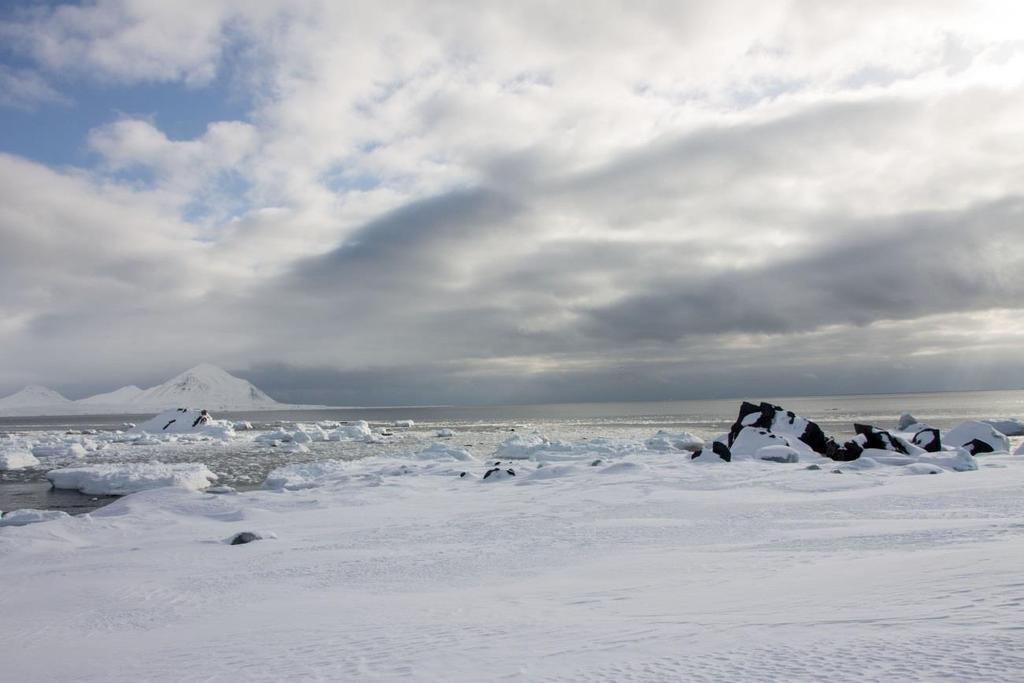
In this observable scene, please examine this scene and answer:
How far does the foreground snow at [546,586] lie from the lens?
3.87 m

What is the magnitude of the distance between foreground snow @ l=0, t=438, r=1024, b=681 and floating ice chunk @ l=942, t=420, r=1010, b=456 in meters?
13.8

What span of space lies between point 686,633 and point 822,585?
1.85 metres

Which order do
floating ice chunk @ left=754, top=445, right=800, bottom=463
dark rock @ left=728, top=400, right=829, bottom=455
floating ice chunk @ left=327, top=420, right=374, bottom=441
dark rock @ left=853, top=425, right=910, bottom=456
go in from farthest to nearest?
floating ice chunk @ left=327, top=420, right=374, bottom=441 < dark rock @ left=728, top=400, right=829, bottom=455 < dark rock @ left=853, top=425, right=910, bottom=456 < floating ice chunk @ left=754, top=445, right=800, bottom=463

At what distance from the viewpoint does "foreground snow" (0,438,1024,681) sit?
387cm

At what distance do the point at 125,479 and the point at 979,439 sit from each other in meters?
36.1

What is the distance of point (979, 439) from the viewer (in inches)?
1081

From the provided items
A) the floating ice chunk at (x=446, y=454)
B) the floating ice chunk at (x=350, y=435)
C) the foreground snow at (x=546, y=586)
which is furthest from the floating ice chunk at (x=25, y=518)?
the floating ice chunk at (x=350, y=435)

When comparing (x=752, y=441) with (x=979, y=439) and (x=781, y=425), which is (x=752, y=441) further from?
(x=979, y=439)

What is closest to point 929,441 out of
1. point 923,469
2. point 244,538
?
point 923,469

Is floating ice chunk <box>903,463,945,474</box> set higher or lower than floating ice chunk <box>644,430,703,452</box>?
higher

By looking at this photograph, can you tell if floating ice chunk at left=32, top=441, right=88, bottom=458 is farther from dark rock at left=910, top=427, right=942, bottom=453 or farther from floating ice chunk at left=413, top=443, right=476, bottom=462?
dark rock at left=910, top=427, right=942, bottom=453

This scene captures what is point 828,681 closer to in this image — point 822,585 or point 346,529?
point 822,585

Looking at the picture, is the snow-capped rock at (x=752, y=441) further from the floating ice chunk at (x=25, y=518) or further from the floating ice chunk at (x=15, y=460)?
the floating ice chunk at (x=15, y=460)

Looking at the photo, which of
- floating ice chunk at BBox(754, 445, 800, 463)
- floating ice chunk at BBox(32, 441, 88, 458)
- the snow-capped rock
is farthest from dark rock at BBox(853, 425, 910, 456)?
floating ice chunk at BBox(32, 441, 88, 458)
